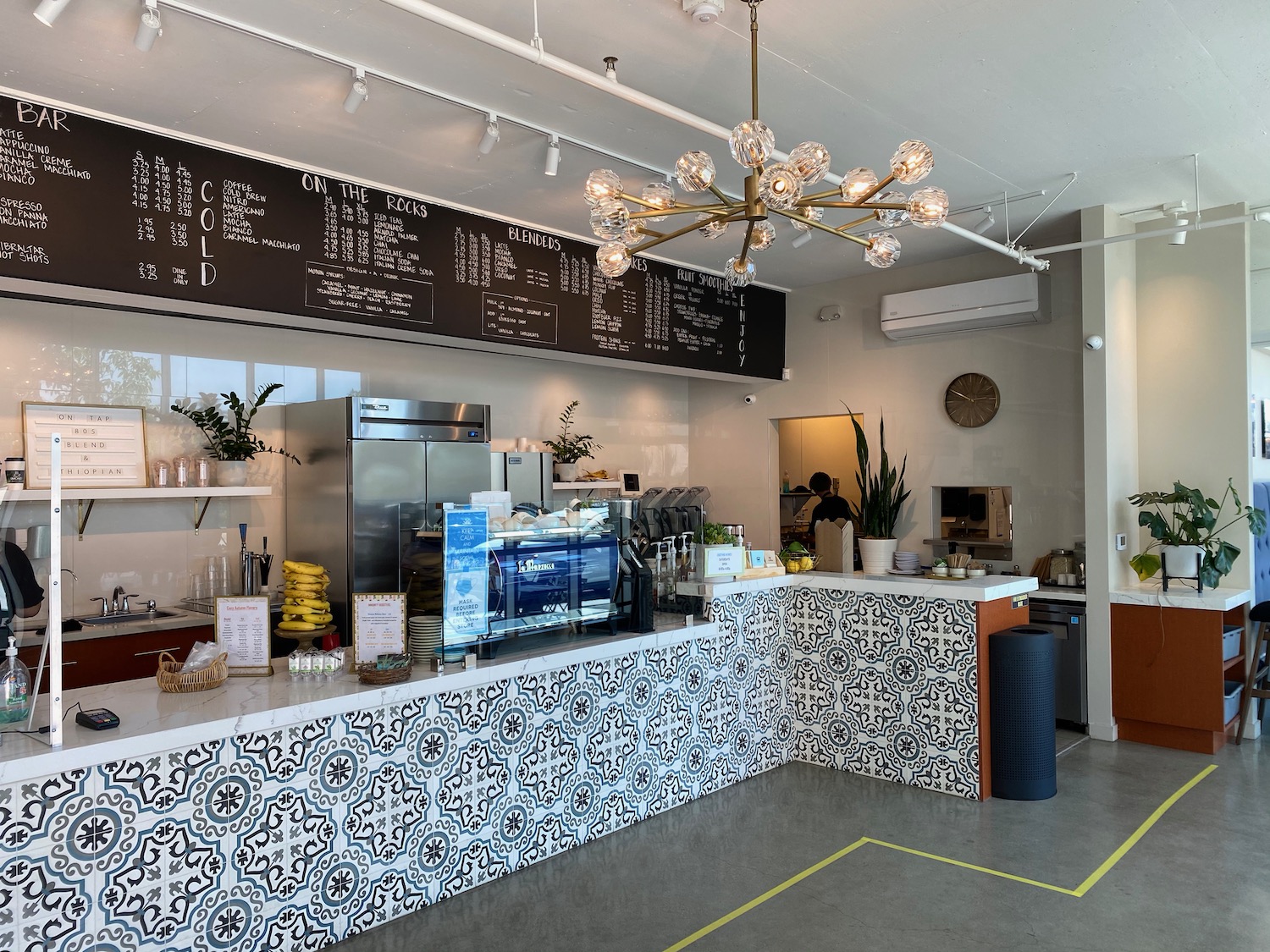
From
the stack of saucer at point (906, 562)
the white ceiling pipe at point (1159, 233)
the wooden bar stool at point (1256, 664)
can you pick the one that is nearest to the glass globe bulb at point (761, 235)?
the white ceiling pipe at point (1159, 233)

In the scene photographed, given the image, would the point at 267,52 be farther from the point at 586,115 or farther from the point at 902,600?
the point at 902,600

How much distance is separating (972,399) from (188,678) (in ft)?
17.3

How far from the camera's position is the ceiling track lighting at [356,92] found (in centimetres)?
337

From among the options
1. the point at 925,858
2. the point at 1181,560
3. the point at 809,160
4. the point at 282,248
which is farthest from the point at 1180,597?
the point at 282,248

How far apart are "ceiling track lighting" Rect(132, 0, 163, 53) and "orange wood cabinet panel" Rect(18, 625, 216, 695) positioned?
250cm

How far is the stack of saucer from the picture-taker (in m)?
5.42

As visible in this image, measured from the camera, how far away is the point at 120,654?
4.18 m

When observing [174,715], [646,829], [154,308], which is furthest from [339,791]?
[154,308]

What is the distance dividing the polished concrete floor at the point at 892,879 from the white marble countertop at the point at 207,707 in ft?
2.65

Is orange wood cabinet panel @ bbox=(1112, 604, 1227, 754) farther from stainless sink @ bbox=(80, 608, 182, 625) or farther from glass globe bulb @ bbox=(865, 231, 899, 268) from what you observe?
stainless sink @ bbox=(80, 608, 182, 625)

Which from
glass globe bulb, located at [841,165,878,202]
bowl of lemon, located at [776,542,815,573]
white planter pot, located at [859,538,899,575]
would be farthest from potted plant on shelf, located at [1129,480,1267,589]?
glass globe bulb, located at [841,165,878,202]

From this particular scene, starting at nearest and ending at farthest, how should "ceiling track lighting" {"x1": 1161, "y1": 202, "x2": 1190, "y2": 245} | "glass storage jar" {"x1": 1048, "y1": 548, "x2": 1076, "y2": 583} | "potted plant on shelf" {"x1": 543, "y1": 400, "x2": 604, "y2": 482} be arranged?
"ceiling track lighting" {"x1": 1161, "y1": 202, "x2": 1190, "y2": 245}, "glass storage jar" {"x1": 1048, "y1": 548, "x2": 1076, "y2": 583}, "potted plant on shelf" {"x1": 543, "y1": 400, "x2": 604, "y2": 482}

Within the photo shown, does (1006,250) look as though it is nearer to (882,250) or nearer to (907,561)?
(907,561)

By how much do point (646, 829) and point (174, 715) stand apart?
6.83 ft
